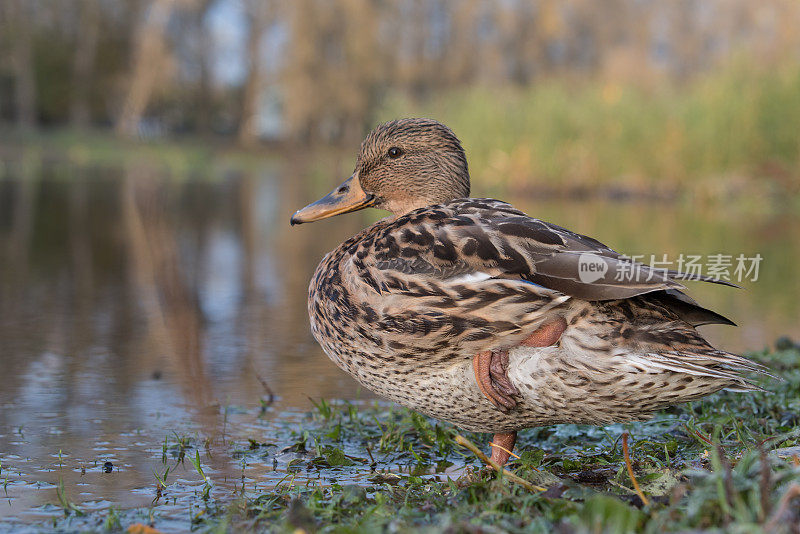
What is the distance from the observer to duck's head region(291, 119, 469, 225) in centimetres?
407

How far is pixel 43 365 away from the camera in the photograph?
185 inches

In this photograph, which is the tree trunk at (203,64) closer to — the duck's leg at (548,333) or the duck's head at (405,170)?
the duck's head at (405,170)

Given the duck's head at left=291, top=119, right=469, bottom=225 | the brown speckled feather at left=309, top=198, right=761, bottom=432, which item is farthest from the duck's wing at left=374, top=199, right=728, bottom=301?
the duck's head at left=291, top=119, right=469, bottom=225

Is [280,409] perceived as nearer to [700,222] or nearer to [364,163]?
[364,163]

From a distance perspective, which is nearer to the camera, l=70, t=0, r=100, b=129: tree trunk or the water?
the water

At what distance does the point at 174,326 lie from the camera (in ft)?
19.4

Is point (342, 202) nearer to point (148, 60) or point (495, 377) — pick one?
point (495, 377)

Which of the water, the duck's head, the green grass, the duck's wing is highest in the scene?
the green grass

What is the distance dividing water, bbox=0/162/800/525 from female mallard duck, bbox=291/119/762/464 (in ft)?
2.14

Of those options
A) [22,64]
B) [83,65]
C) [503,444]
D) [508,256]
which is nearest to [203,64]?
[83,65]

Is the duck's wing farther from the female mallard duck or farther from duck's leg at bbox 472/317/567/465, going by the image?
duck's leg at bbox 472/317/567/465

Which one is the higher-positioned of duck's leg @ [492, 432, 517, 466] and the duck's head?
the duck's head

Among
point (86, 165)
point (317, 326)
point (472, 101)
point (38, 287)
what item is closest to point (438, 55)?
point (86, 165)

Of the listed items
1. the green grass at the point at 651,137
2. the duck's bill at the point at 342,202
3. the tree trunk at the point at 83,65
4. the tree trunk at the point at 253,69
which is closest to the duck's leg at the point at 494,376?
the duck's bill at the point at 342,202
